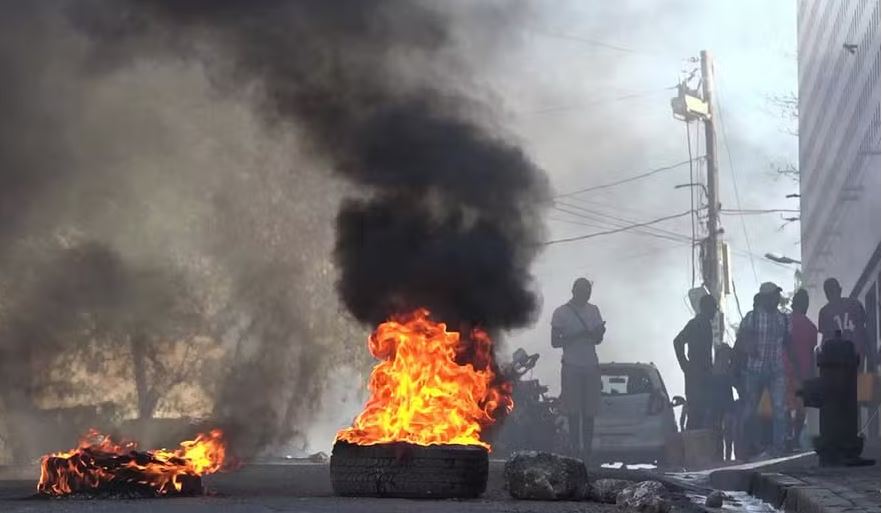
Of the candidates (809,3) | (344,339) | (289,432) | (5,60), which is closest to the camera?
(5,60)

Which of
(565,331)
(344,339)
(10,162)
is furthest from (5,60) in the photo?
(344,339)

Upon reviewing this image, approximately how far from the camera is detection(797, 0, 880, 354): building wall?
2702 centimetres

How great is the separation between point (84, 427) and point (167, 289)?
2.09 meters

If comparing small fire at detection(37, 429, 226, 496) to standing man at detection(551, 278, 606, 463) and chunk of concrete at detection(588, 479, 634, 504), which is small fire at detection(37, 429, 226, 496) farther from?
standing man at detection(551, 278, 606, 463)

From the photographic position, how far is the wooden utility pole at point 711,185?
42531mm

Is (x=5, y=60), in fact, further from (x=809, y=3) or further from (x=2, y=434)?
(x=809, y=3)

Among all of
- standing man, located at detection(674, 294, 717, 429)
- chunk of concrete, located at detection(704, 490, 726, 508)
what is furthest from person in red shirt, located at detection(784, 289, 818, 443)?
chunk of concrete, located at detection(704, 490, 726, 508)

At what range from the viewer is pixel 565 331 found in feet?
56.6

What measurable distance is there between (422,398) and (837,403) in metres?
4.56

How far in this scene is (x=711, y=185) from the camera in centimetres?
4328

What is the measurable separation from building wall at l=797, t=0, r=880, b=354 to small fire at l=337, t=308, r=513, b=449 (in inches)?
464

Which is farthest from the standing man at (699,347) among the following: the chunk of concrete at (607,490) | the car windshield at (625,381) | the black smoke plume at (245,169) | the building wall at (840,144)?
the chunk of concrete at (607,490)

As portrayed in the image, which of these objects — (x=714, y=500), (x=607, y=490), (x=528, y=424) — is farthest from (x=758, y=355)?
(x=607, y=490)

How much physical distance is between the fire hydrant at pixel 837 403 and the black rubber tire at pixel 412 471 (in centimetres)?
453
